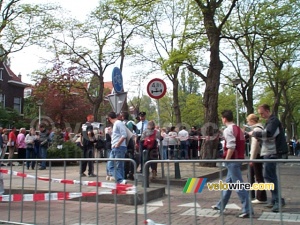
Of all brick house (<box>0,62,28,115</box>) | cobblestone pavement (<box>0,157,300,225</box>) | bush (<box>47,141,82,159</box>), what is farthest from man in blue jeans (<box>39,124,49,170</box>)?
brick house (<box>0,62,28,115</box>)

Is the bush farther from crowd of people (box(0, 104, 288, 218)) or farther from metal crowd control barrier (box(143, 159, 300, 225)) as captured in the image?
metal crowd control barrier (box(143, 159, 300, 225))

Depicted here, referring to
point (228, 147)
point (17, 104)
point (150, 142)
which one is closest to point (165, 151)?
point (150, 142)

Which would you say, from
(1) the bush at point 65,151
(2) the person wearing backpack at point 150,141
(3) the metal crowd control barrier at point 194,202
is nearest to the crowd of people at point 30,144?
(1) the bush at point 65,151

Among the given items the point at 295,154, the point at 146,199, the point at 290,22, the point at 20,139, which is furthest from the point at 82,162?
the point at 295,154

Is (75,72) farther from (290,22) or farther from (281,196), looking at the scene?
(281,196)

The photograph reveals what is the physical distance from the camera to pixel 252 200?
4645 millimetres

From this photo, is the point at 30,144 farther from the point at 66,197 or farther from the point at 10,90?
the point at 10,90

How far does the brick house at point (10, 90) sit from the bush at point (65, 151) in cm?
2753

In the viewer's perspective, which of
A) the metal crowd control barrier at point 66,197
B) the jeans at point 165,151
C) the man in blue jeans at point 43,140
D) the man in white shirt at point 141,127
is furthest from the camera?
the jeans at point 165,151

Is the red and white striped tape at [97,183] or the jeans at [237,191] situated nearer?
the jeans at [237,191]

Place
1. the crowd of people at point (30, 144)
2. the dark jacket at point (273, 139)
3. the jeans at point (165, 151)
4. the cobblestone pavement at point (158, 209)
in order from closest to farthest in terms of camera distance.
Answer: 1. the cobblestone pavement at point (158, 209)
2. the dark jacket at point (273, 139)
3. the crowd of people at point (30, 144)
4. the jeans at point (165, 151)

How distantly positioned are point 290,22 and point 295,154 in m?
23.4

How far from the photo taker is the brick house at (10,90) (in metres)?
43.9

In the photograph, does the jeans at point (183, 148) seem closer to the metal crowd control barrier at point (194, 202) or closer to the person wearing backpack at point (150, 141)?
the person wearing backpack at point (150, 141)
